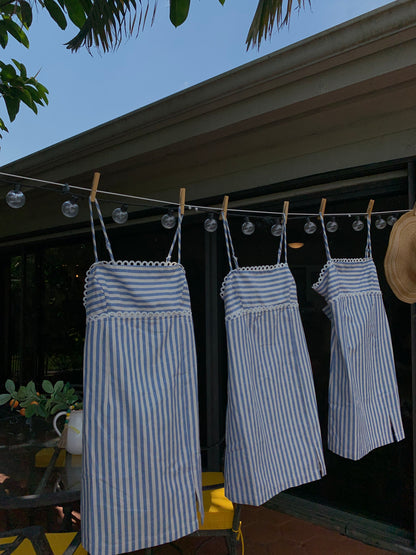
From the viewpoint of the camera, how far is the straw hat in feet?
6.66

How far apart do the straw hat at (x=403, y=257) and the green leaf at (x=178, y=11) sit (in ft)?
4.46

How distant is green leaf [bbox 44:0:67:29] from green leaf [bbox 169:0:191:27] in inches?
27.8

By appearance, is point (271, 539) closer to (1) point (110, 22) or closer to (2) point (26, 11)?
(1) point (110, 22)

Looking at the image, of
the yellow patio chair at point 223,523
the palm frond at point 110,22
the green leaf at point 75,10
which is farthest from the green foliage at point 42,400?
the palm frond at point 110,22

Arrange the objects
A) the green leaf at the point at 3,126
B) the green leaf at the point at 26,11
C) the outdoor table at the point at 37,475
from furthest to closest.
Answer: the green leaf at the point at 3,126 → the green leaf at the point at 26,11 → the outdoor table at the point at 37,475

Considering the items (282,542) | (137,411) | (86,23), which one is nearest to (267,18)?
(86,23)

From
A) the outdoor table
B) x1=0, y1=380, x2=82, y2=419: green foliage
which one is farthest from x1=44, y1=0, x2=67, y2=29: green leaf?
the outdoor table

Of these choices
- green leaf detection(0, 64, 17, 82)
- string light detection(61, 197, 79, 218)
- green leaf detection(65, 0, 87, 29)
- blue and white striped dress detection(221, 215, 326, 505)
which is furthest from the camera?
green leaf detection(0, 64, 17, 82)

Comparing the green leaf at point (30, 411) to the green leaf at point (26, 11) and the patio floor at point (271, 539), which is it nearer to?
the patio floor at point (271, 539)

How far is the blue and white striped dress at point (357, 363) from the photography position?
1822 mm

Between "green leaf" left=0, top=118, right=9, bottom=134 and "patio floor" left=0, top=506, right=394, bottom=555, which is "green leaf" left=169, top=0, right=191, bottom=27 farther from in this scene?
"patio floor" left=0, top=506, right=394, bottom=555

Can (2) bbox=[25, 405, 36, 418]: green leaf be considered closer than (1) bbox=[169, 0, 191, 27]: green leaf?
No

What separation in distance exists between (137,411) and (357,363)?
0.98m

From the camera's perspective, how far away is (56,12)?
2.35 meters
